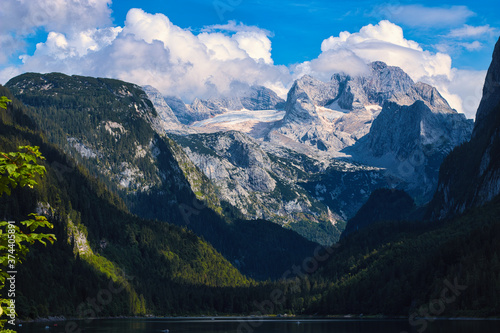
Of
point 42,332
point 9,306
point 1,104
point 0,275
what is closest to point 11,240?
point 0,275

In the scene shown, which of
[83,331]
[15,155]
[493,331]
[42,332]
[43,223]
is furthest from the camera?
[83,331]

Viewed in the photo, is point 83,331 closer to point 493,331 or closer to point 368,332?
point 368,332

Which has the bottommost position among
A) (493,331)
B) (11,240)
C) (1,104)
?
(493,331)

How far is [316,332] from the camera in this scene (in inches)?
7815

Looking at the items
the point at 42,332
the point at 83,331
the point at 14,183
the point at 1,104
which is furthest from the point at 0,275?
the point at 83,331

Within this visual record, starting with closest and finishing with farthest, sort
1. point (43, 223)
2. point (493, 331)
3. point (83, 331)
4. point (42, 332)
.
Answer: point (43, 223) → point (493, 331) → point (42, 332) → point (83, 331)

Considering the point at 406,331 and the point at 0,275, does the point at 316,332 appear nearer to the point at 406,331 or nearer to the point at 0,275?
the point at 406,331

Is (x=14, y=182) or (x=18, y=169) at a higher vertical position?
(x=18, y=169)

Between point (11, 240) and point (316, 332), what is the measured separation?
179474mm

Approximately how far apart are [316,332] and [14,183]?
181m

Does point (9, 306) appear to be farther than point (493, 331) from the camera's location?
No

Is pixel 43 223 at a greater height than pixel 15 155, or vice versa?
pixel 15 155

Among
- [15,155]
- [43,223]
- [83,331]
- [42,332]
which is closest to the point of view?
[15,155]

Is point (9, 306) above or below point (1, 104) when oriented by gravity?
below
